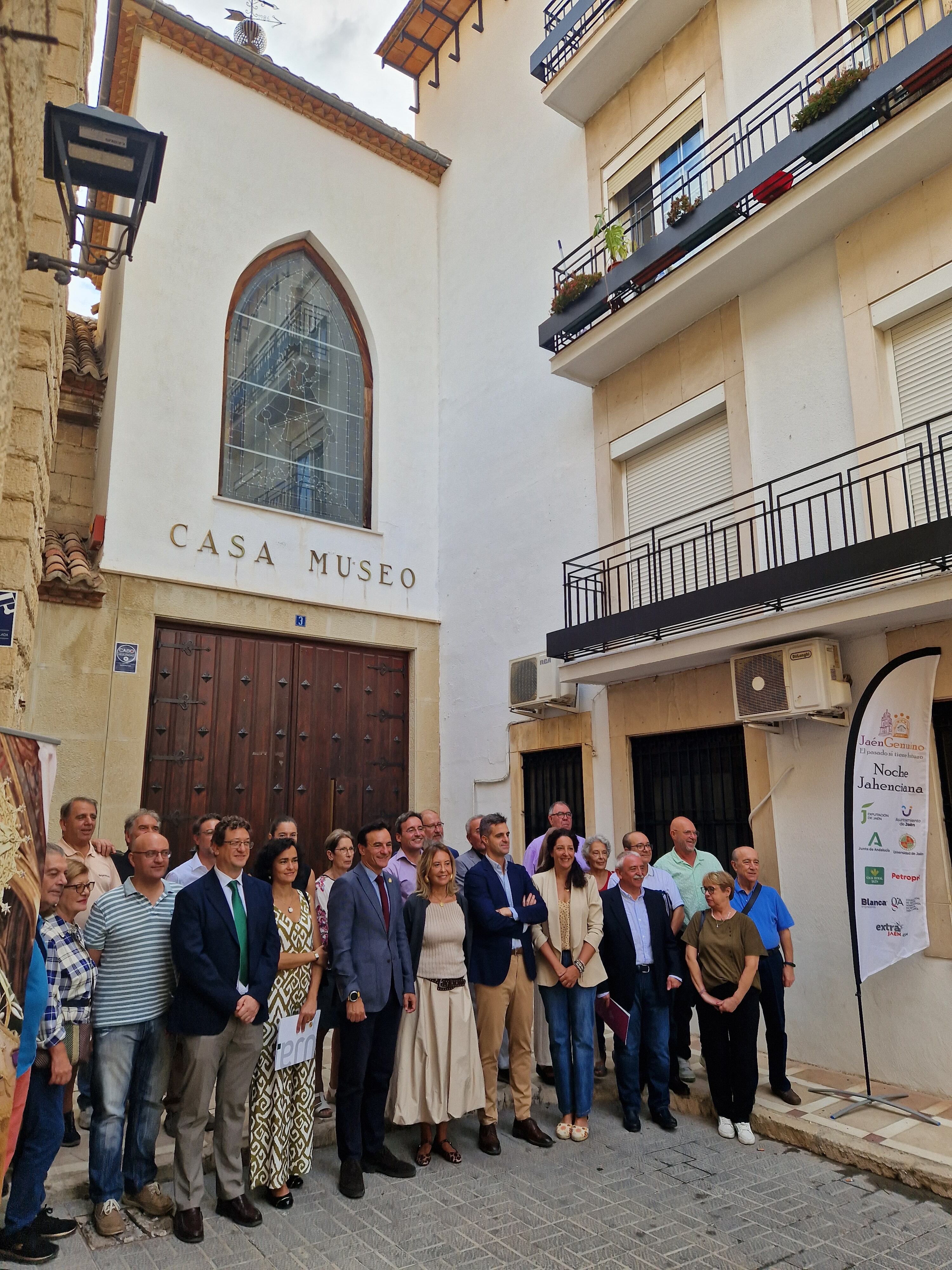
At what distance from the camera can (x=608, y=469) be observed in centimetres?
917

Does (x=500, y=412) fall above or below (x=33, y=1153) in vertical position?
above

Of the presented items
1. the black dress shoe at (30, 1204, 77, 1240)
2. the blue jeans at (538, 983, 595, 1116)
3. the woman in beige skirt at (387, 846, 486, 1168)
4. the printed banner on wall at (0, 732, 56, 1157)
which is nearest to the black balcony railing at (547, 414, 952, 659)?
the blue jeans at (538, 983, 595, 1116)

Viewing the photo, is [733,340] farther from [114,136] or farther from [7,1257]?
[7,1257]

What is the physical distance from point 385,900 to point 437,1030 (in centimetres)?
78

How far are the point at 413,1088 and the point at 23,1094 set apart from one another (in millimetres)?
2281

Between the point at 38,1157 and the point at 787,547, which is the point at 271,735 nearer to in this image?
the point at 787,547

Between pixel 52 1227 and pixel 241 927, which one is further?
pixel 241 927

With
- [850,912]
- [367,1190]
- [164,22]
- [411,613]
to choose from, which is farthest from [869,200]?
[164,22]

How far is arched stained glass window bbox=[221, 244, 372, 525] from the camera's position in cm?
1061

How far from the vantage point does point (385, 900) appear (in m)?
4.90

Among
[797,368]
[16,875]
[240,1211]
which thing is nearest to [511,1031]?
[240,1211]

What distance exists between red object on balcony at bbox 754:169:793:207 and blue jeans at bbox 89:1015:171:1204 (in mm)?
7328

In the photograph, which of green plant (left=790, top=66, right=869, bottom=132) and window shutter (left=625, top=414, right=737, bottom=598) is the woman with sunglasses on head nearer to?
window shutter (left=625, top=414, right=737, bottom=598)

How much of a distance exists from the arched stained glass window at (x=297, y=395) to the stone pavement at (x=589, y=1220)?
767 cm
